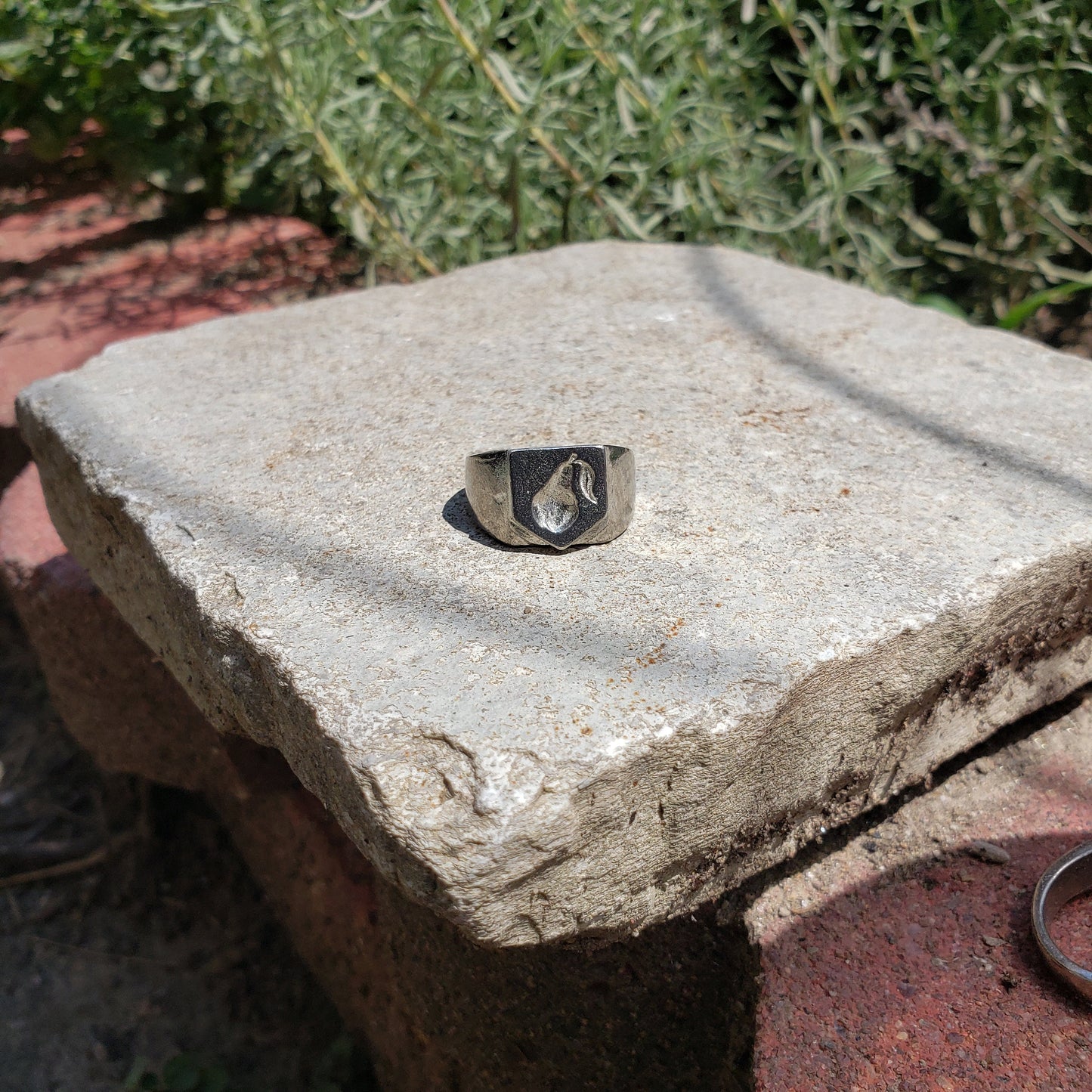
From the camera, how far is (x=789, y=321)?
1.95 meters

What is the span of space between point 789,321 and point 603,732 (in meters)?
1.13

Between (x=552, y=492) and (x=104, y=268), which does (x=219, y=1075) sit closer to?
(x=552, y=492)

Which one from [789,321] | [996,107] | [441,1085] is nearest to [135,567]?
[441,1085]

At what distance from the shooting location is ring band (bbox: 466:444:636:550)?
130 cm

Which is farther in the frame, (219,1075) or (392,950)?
(219,1075)

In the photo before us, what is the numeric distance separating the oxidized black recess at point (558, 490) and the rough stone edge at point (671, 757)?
335 millimetres

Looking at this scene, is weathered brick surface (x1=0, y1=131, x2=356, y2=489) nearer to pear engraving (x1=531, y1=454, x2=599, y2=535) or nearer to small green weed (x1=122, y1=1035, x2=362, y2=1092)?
small green weed (x1=122, y1=1035, x2=362, y2=1092)

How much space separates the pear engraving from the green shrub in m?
1.32

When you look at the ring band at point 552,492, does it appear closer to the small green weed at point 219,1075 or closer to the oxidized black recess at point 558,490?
the oxidized black recess at point 558,490

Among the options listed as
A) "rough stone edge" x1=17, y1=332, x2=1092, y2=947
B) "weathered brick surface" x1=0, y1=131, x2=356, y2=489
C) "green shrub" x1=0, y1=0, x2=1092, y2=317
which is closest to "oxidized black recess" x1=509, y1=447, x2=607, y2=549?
"rough stone edge" x1=17, y1=332, x2=1092, y2=947

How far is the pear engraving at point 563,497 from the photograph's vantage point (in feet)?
4.27

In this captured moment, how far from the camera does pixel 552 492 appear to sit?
1.31 m

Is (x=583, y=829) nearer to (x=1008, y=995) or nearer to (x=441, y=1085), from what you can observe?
(x=1008, y=995)

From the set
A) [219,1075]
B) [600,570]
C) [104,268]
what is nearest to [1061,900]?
[600,570]
